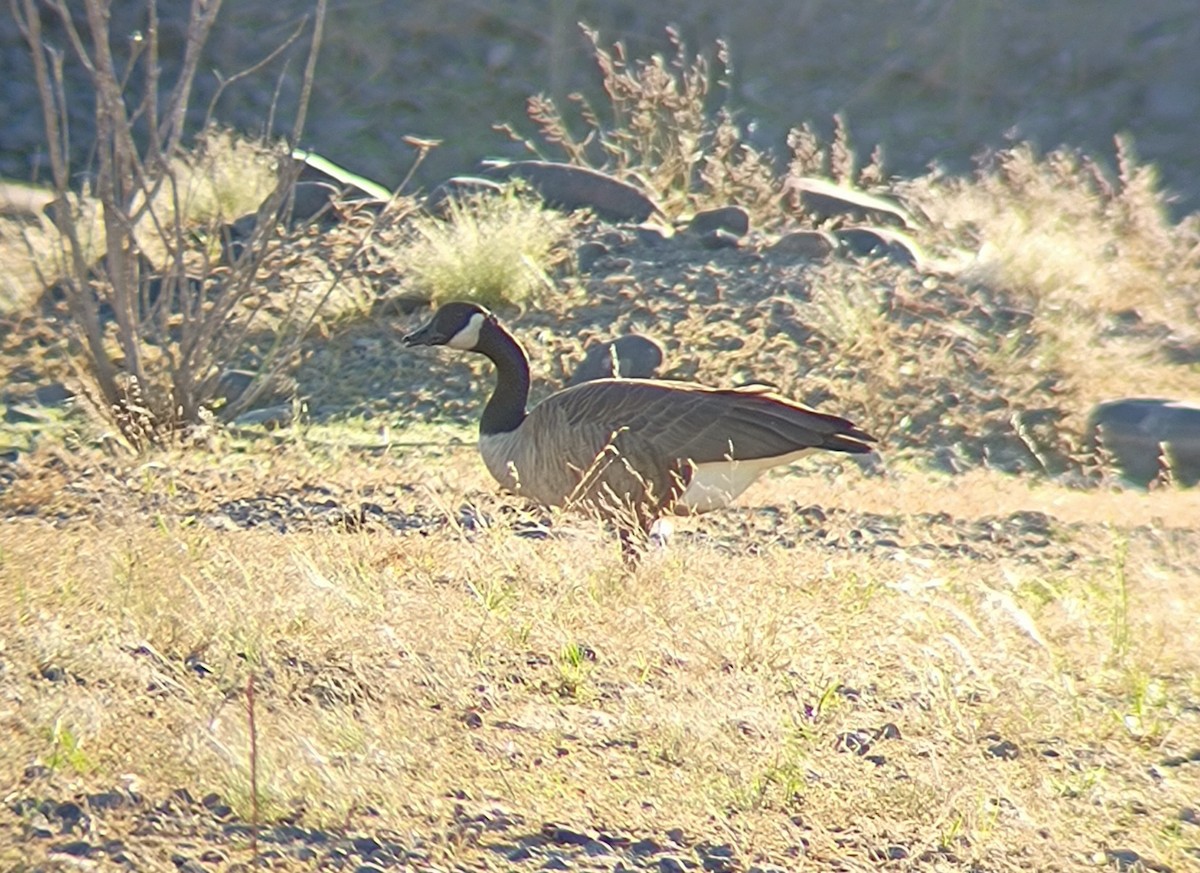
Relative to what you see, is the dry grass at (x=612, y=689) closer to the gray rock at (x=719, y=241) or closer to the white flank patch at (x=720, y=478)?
the white flank patch at (x=720, y=478)

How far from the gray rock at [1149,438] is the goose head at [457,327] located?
3825mm

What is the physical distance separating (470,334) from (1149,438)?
4.27 m

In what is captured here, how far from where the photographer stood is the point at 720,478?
6.48 metres

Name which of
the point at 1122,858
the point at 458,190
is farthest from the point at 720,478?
the point at 458,190

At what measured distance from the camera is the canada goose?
20.7 ft

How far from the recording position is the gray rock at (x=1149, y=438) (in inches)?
380

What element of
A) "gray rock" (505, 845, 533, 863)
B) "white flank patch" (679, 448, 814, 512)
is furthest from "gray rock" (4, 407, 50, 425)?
"gray rock" (505, 845, 533, 863)

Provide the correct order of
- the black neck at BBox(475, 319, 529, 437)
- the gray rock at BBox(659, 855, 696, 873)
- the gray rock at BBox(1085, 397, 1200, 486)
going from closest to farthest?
Result: the gray rock at BBox(659, 855, 696, 873) < the black neck at BBox(475, 319, 529, 437) < the gray rock at BBox(1085, 397, 1200, 486)

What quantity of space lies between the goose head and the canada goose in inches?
33.5

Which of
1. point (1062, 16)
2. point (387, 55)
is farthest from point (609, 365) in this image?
point (1062, 16)

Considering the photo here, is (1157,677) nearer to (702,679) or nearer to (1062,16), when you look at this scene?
(702,679)

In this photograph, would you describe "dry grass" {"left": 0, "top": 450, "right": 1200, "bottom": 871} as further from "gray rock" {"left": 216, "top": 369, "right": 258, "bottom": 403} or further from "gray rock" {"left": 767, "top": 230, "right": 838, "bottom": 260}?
"gray rock" {"left": 767, "top": 230, "right": 838, "bottom": 260}

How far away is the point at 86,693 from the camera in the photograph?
4.31m

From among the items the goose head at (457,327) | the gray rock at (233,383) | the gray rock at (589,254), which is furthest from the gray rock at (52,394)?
the gray rock at (589,254)
